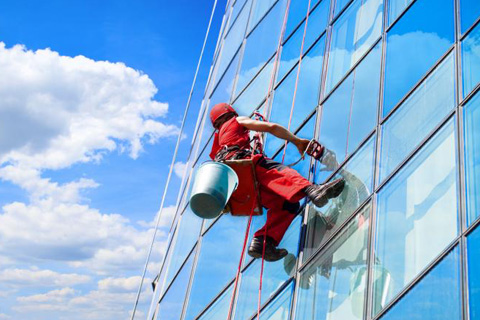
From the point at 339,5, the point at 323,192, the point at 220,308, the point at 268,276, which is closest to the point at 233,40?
the point at 339,5

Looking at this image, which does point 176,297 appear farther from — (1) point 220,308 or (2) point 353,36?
(2) point 353,36

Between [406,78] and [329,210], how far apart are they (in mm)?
1509

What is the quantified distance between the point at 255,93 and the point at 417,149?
14.9 ft

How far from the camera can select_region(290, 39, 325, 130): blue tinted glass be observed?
6957 mm

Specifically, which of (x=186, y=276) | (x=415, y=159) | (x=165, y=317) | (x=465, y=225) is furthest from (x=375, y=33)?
(x=165, y=317)

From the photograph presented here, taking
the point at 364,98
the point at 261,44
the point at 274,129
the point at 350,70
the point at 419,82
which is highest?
the point at 261,44

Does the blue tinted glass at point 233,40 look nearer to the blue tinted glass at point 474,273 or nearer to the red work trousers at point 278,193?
the red work trousers at point 278,193

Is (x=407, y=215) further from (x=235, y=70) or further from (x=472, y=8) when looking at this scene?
(x=235, y=70)

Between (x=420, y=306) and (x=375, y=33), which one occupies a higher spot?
(x=375, y=33)

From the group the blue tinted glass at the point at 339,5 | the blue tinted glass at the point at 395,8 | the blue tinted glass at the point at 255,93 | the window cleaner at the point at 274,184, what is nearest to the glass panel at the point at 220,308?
the window cleaner at the point at 274,184

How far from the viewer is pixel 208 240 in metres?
7.88

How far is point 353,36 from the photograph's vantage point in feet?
22.6

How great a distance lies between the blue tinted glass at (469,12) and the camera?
511cm

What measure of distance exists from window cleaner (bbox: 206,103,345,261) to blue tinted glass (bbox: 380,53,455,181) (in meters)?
0.54
